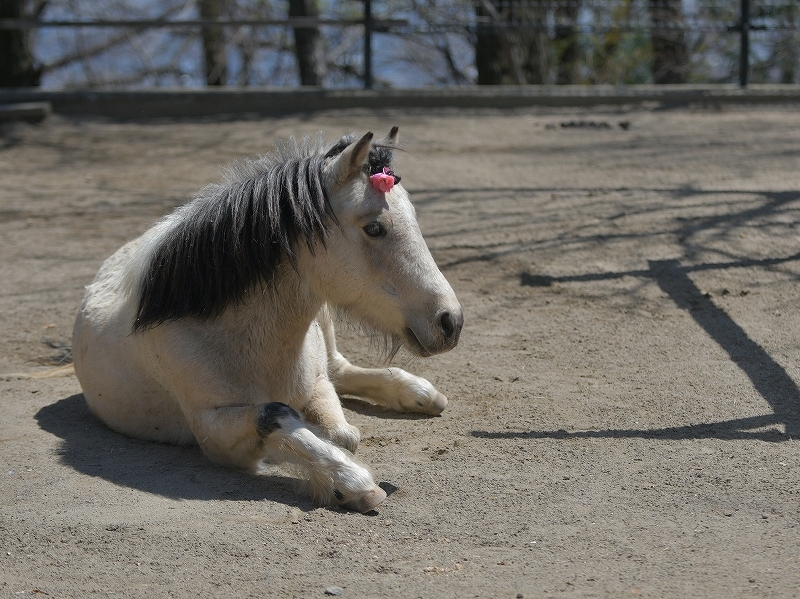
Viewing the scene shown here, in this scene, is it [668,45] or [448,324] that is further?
[668,45]

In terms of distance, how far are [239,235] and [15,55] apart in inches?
448

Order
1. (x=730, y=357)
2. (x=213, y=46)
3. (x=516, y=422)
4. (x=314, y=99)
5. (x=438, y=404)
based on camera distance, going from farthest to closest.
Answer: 1. (x=213, y=46)
2. (x=314, y=99)
3. (x=730, y=357)
4. (x=438, y=404)
5. (x=516, y=422)

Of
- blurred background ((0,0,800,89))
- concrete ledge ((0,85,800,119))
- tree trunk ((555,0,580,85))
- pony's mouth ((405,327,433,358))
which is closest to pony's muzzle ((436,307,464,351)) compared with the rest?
pony's mouth ((405,327,433,358))

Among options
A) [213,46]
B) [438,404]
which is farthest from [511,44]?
[438,404]

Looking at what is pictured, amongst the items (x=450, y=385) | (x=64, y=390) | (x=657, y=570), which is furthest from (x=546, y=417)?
(x=64, y=390)

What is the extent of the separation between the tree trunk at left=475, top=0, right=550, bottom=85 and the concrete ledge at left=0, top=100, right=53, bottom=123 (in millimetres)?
6472

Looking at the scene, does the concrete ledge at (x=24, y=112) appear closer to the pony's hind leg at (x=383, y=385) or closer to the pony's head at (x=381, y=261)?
the pony's hind leg at (x=383, y=385)

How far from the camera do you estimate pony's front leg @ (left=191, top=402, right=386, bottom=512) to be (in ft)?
12.4

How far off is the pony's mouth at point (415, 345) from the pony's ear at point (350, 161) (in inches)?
27.5

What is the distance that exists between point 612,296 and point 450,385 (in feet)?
5.42

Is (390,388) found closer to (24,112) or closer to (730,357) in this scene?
(730,357)

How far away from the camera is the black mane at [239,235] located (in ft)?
13.0

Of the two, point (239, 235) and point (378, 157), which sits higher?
point (378, 157)

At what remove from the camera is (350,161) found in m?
3.92
